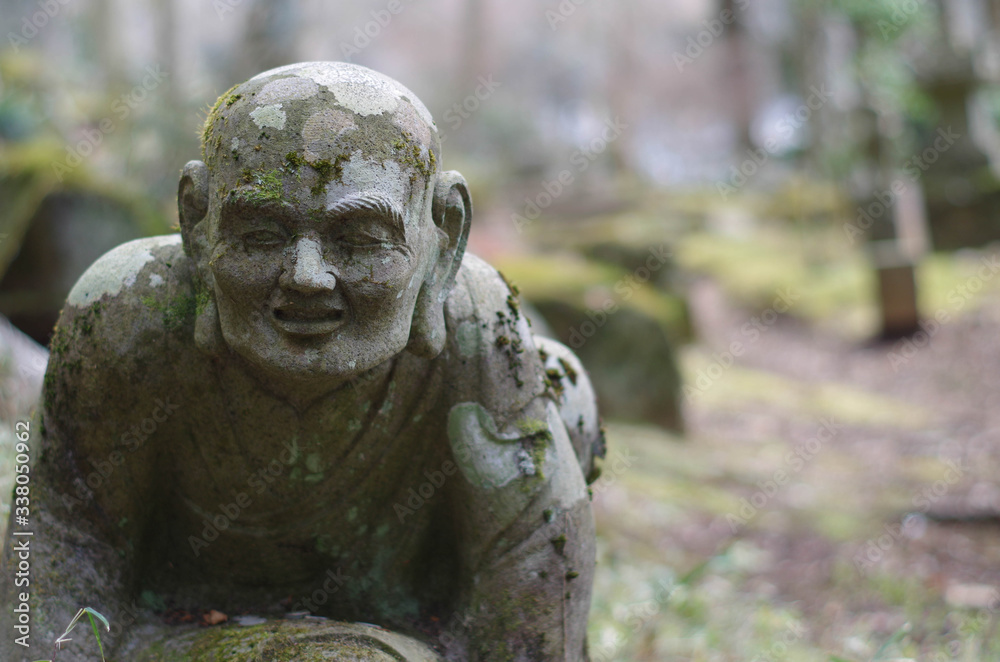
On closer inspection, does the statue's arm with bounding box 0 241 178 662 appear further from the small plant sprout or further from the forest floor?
the forest floor

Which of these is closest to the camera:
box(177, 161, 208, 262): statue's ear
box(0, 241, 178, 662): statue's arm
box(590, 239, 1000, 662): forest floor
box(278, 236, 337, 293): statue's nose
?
box(278, 236, 337, 293): statue's nose

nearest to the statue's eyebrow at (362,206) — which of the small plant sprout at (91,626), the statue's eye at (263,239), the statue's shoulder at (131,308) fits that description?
the statue's eye at (263,239)

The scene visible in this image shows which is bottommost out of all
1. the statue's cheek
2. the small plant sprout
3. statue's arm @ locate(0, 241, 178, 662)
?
the small plant sprout

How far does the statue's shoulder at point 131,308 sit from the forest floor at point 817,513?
6.32 feet

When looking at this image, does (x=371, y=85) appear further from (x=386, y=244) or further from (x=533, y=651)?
(x=533, y=651)

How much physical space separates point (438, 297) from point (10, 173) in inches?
184

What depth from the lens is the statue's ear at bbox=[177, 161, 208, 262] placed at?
161 cm

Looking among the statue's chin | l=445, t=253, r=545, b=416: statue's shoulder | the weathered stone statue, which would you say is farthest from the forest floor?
the statue's chin

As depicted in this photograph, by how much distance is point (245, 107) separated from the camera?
154 cm

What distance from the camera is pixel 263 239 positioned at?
150 centimetres

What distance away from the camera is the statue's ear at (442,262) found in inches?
66.1

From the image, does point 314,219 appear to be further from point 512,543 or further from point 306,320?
point 512,543

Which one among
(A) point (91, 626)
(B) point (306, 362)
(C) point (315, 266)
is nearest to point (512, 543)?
(B) point (306, 362)

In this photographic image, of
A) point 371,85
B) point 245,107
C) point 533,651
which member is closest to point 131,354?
point 245,107
